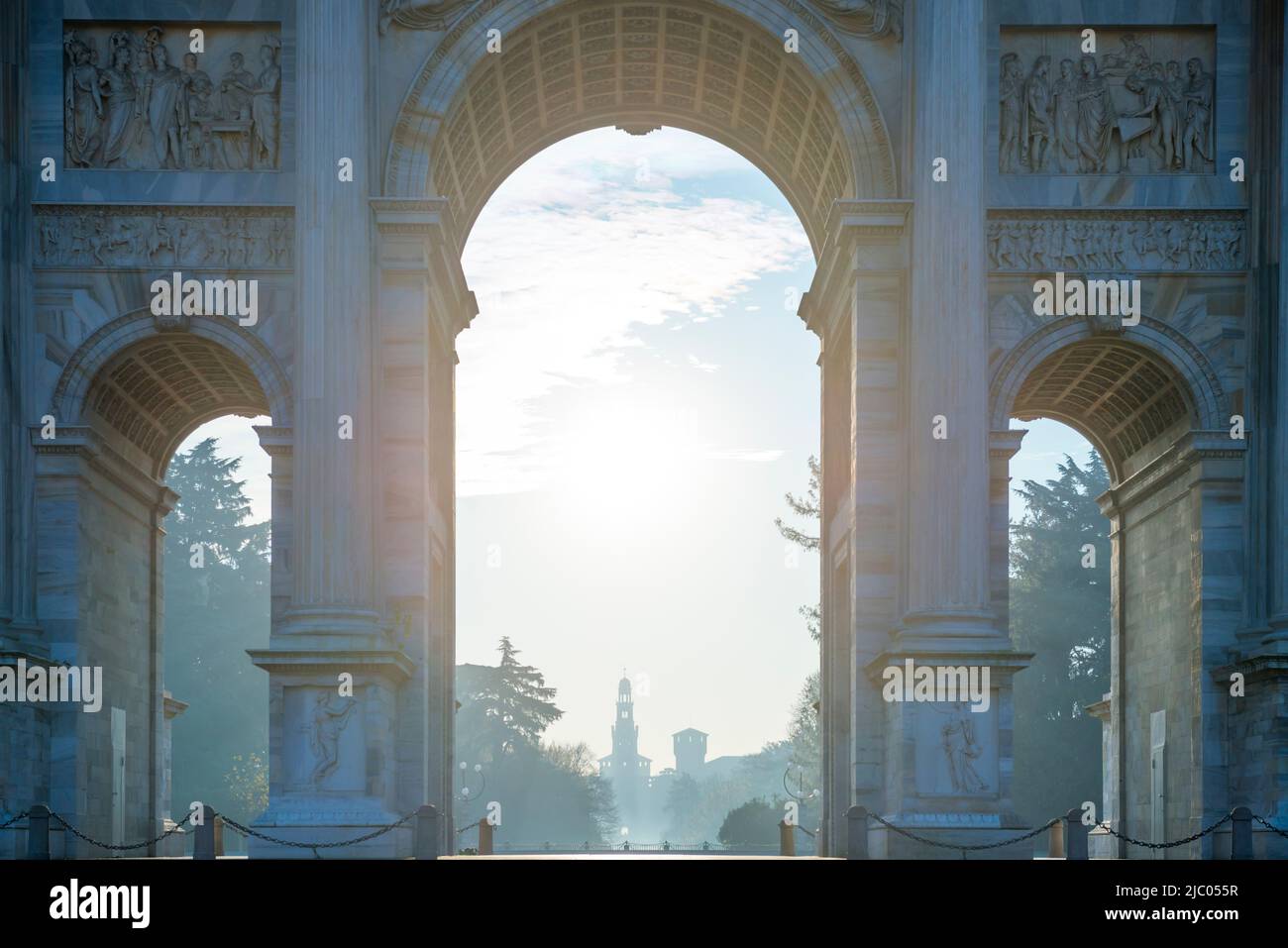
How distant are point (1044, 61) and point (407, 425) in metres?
16.2

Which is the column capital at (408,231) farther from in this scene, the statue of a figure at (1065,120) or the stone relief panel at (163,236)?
the statue of a figure at (1065,120)

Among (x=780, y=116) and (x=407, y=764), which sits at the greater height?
(x=780, y=116)

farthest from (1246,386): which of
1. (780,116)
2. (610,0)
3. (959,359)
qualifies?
(610,0)

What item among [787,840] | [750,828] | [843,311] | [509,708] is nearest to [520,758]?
[509,708]

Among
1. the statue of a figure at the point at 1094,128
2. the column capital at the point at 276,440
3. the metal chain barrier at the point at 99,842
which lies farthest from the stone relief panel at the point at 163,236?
the statue of a figure at the point at 1094,128

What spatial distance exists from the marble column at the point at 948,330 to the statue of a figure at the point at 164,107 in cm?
1608

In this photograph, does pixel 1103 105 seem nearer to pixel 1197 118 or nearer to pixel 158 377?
pixel 1197 118

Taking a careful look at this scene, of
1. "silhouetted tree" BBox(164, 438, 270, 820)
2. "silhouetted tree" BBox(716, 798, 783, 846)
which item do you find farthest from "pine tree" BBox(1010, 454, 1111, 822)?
"silhouetted tree" BBox(164, 438, 270, 820)

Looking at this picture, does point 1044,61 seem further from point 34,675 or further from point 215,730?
point 215,730

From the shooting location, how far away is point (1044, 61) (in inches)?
1617

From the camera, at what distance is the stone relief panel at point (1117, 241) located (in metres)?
40.4
